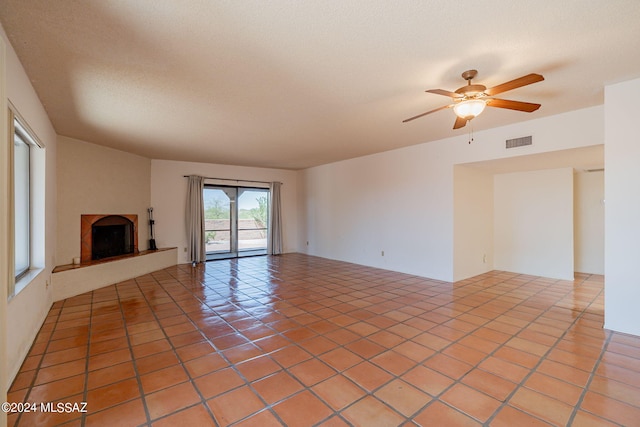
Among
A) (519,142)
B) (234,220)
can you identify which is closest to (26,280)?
(234,220)

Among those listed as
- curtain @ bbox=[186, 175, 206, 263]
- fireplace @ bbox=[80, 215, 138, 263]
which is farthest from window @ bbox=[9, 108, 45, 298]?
curtain @ bbox=[186, 175, 206, 263]

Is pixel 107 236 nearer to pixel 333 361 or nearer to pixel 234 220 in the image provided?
Result: pixel 234 220

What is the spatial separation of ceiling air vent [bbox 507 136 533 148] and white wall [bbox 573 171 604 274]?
2.64 metres

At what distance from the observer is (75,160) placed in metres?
4.69

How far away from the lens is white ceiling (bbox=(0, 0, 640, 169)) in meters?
1.77

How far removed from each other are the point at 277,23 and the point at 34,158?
348 centimetres

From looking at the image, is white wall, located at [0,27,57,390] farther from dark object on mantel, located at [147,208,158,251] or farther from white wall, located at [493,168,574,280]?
white wall, located at [493,168,574,280]

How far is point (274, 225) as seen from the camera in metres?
7.99

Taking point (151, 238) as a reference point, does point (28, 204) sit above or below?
above

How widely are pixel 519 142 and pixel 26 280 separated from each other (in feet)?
19.9

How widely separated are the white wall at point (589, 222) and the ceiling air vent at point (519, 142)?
264cm

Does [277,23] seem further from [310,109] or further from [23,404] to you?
[23,404]

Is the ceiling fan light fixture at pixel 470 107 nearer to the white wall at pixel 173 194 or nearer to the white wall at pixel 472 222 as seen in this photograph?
the white wall at pixel 472 222

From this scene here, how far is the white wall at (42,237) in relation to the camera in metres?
Answer: 2.10
